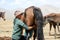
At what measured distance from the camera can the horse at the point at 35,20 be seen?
7.93 meters

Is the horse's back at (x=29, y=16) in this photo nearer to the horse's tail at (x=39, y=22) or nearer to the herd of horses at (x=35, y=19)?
the herd of horses at (x=35, y=19)

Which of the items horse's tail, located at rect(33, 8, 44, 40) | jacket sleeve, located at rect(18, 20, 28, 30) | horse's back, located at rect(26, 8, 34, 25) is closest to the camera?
horse's tail, located at rect(33, 8, 44, 40)

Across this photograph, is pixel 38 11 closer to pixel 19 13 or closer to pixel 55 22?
pixel 19 13

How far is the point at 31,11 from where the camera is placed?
27.2 ft

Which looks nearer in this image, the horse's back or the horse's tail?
the horse's tail

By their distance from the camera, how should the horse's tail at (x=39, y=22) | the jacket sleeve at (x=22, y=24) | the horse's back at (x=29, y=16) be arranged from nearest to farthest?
the horse's tail at (x=39, y=22) → the jacket sleeve at (x=22, y=24) → the horse's back at (x=29, y=16)

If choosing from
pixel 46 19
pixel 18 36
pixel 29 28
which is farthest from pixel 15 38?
pixel 46 19

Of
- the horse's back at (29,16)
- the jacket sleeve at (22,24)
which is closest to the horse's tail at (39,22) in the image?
the horse's back at (29,16)

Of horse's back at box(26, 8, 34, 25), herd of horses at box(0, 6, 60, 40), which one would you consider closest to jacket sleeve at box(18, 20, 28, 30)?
herd of horses at box(0, 6, 60, 40)

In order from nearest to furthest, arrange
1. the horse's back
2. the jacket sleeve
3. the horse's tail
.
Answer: the horse's tail → the jacket sleeve → the horse's back

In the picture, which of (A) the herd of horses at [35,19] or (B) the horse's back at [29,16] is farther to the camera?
(B) the horse's back at [29,16]

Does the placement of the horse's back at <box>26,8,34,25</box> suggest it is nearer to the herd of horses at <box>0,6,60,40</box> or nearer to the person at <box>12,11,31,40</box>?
the herd of horses at <box>0,6,60,40</box>

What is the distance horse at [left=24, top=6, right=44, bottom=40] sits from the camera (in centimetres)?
793

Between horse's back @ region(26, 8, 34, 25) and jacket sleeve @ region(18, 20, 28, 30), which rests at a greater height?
horse's back @ region(26, 8, 34, 25)
